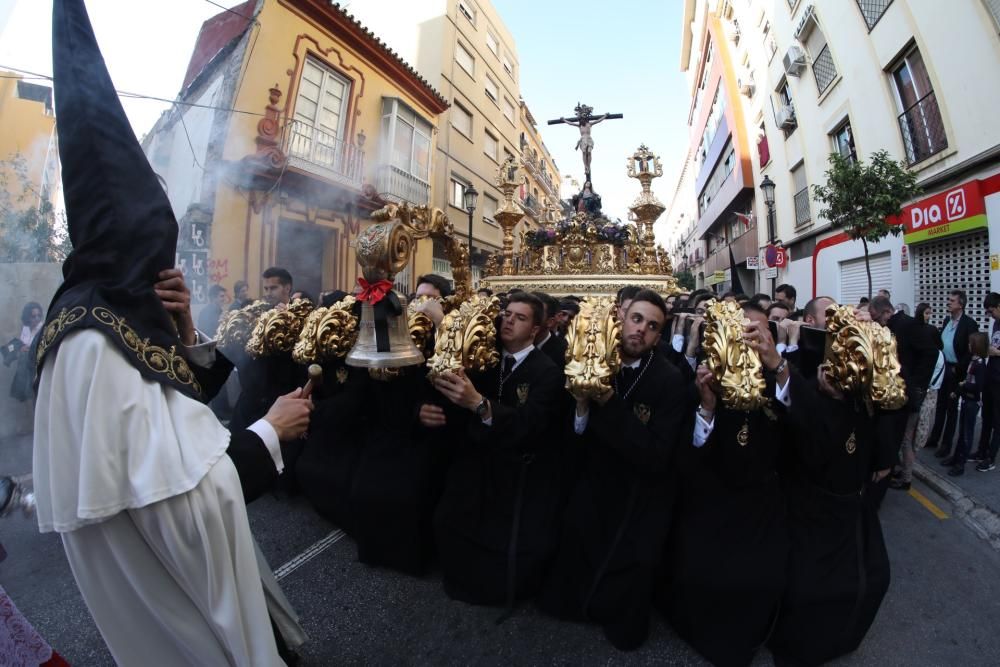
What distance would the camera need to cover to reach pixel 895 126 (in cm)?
1009

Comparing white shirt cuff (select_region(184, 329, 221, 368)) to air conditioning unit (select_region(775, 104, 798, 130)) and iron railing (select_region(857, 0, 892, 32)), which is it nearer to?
iron railing (select_region(857, 0, 892, 32))

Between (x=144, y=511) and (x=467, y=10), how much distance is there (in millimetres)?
20551

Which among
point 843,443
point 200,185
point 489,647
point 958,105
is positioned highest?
point 958,105

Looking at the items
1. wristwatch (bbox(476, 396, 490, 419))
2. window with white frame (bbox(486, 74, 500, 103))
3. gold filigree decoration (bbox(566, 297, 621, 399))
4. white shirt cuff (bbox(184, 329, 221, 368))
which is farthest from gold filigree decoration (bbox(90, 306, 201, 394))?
window with white frame (bbox(486, 74, 500, 103))

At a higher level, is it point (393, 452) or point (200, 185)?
point (200, 185)

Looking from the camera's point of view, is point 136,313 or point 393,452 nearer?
point 136,313

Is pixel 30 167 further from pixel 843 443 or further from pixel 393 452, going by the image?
pixel 843 443

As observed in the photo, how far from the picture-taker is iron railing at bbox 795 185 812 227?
14.9 meters

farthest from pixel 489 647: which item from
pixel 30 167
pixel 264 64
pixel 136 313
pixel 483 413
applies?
pixel 264 64

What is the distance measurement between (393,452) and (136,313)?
179 cm

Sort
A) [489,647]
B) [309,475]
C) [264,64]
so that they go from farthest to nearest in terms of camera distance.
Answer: [264,64], [309,475], [489,647]

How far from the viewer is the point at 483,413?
6.93ft

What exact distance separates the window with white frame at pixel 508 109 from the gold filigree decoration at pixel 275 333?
23411mm

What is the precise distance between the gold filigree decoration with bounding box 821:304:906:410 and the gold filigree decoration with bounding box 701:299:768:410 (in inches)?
16.6
